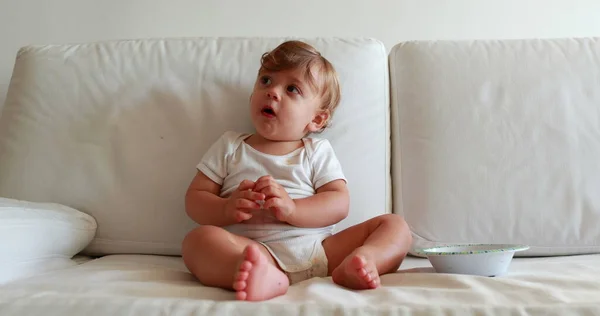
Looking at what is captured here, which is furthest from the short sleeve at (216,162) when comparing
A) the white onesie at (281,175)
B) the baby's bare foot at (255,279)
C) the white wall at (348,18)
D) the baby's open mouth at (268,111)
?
the white wall at (348,18)

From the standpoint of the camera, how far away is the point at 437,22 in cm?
174

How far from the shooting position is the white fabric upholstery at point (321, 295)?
736 mm

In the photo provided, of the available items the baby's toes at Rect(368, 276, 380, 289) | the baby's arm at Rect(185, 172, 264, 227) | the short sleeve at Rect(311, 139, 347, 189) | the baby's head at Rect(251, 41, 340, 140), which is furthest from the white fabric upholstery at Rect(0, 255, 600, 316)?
the baby's head at Rect(251, 41, 340, 140)

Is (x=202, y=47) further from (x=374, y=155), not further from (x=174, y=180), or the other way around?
(x=374, y=155)

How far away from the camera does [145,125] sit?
136 cm

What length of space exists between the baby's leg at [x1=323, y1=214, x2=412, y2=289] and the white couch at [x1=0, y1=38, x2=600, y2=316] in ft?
0.42

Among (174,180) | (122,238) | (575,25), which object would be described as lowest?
(122,238)

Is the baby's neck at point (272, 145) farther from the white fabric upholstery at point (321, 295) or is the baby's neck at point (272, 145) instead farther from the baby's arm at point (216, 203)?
the white fabric upholstery at point (321, 295)

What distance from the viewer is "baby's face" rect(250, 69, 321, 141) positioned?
1.23 metres

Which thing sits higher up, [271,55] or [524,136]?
[271,55]

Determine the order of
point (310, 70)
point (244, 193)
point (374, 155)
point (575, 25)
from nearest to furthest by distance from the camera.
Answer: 1. point (244, 193)
2. point (310, 70)
3. point (374, 155)
4. point (575, 25)

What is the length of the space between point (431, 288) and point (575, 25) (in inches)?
47.3

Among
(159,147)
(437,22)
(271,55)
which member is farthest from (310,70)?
(437,22)

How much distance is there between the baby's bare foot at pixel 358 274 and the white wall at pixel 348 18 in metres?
0.97
